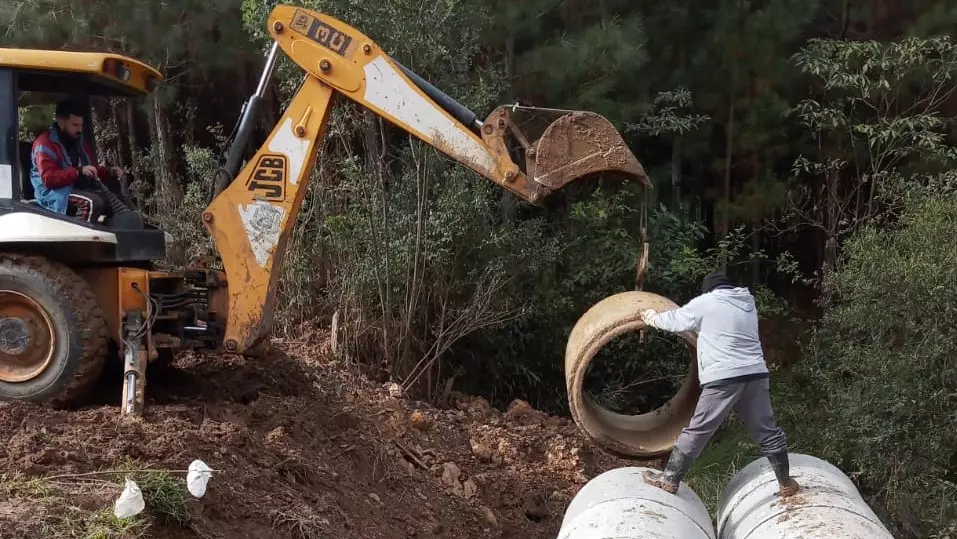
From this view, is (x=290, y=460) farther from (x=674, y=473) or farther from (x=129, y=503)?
(x=674, y=473)

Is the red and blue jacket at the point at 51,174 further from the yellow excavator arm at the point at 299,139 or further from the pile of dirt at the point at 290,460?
the pile of dirt at the point at 290,460

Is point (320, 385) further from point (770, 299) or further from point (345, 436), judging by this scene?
point (770, 299)

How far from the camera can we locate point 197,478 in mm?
5000

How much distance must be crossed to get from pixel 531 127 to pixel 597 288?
4523 millimetres

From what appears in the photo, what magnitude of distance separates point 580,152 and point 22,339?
12.3 ft

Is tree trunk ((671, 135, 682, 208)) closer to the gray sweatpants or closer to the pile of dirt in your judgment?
the pile of dirt

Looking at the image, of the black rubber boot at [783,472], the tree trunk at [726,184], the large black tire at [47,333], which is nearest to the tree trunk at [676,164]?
the tree trunk at [726,184]

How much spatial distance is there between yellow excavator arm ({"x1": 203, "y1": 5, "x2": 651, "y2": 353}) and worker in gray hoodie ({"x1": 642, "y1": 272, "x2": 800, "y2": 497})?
1.72 m

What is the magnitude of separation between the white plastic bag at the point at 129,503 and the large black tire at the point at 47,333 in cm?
154

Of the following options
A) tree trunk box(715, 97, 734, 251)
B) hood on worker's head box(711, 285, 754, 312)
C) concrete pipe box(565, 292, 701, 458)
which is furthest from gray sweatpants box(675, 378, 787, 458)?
tree trunk box(715, 97, 734, 251)

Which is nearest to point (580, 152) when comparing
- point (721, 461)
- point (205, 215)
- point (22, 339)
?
point (205, 215)

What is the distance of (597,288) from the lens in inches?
437

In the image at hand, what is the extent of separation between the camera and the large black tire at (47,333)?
233 inches

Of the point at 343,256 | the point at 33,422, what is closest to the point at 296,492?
the point at 33,422
